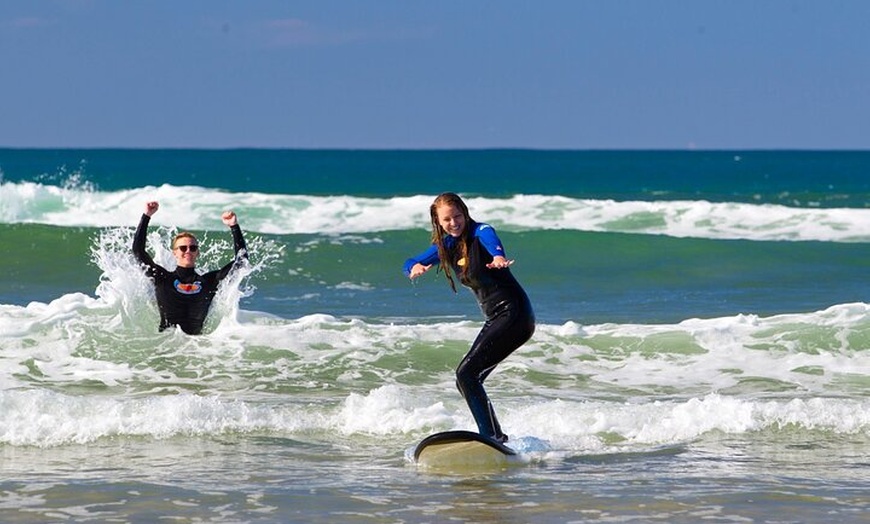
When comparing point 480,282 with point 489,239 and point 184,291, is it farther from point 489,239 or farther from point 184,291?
point 184,291

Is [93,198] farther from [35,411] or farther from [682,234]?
[35,411]

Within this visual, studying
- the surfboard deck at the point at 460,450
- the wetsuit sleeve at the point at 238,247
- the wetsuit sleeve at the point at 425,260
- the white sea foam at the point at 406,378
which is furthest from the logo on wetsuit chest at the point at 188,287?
the wetsuit sleeve at the point at 425,260

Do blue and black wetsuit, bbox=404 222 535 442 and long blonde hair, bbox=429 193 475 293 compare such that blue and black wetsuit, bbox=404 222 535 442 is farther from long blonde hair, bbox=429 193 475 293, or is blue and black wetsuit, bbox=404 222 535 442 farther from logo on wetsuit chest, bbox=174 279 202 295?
logo on wetsuit chest, bbox=174 279 202 295

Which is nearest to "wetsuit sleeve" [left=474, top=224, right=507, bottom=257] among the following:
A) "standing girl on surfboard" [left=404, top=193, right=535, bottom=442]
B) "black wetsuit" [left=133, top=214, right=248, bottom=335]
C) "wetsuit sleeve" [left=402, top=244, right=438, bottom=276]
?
"standing girl on surfboard" [left=404, top=193, right=535, bottom=442]

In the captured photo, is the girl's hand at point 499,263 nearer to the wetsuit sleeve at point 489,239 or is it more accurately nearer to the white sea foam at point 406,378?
the wetsuit sleeve at point 489,239

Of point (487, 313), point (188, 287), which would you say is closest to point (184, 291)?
point (188, 287)

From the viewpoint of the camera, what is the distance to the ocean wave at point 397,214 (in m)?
32.8

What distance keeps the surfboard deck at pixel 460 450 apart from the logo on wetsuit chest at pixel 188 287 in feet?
15.5

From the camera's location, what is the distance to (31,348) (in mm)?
12844

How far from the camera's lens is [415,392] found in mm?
11109

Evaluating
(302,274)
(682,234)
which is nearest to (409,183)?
(682,234)

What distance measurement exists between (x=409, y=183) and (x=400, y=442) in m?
Result: 60.7

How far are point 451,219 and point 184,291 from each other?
17.2 feet

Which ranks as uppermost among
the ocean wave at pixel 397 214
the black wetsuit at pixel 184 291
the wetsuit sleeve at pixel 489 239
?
the ocean wave at pixel 397 214
